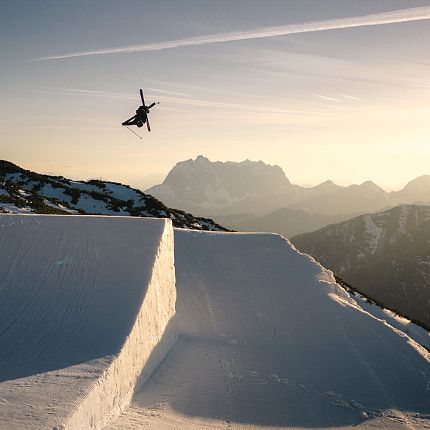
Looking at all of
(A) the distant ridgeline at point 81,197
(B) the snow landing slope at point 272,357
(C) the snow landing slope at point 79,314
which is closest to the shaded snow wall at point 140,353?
(C) the snow landing slope at point 79,314

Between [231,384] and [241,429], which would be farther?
[231,384]

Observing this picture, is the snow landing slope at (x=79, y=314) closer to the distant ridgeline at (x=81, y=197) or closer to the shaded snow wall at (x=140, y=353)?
the shaded snow wall at (x=140, y=353)

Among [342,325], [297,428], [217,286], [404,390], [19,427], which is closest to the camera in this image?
[19,427]

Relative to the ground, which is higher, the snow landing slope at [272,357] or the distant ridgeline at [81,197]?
the distant ridgeline at [81,197]

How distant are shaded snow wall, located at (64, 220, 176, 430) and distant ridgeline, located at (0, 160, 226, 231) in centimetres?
1648

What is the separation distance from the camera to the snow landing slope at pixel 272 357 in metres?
12.6

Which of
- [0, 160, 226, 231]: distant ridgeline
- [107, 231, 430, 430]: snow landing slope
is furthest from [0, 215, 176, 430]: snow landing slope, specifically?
[0, 160, 226, 231]: distant ridgeline

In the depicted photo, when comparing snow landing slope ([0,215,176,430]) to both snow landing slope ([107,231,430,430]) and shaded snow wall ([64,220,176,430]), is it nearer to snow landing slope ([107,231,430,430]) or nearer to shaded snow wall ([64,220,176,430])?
shaded snow wall ([64,220,176,430])

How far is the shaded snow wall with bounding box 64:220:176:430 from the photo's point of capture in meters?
8.96

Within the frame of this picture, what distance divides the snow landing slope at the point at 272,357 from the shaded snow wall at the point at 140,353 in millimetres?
496

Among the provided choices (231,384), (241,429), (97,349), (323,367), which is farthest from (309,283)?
(97,349)

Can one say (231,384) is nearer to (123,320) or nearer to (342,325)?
(123,320)

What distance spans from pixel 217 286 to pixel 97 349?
11.7 m

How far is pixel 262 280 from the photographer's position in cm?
2317
